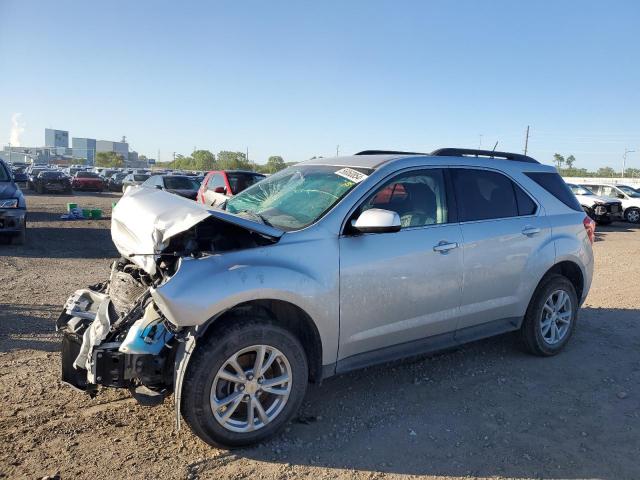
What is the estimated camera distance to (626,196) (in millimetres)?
23906

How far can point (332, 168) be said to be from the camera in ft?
14.0

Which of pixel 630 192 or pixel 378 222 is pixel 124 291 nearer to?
pixel 378 222

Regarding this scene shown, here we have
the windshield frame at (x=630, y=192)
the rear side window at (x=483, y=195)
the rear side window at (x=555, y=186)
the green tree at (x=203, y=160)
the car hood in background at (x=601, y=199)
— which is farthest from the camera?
the green tree at (x=203, y=160)

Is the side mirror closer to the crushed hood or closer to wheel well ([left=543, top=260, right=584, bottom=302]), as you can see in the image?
the crushed hood

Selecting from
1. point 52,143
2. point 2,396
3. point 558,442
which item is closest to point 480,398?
point 558,442

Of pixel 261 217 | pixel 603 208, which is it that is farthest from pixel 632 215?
pixel 261 217

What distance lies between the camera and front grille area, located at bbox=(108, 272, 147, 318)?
3.56m

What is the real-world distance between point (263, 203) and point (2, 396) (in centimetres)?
239

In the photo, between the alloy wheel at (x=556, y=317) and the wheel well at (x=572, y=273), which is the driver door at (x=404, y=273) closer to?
the alloy wheel at (x=556, y=317)

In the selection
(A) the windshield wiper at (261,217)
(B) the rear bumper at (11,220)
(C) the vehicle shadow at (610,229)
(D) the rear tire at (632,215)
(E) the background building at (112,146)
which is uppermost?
(E) the background building at (112,146)

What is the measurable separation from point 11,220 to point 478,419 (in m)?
9.79

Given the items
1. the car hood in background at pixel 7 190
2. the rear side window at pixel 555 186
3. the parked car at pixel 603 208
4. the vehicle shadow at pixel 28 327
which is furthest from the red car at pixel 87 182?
the rear side window at pixel 555 186

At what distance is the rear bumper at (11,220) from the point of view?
396 inches

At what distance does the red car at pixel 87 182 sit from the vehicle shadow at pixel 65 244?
2351cm
